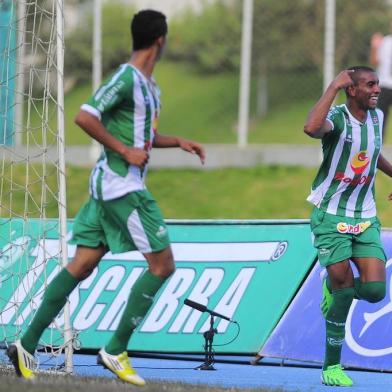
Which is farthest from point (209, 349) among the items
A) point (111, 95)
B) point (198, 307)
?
point (111, 95)

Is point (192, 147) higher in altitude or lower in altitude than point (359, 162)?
higher

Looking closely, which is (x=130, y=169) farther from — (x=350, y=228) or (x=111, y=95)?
Answer: (x=350, y=228)

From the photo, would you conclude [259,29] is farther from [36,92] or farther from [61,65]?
[61,65]

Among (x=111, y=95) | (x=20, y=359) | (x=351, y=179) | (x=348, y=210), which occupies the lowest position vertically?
(x=20, y=359)

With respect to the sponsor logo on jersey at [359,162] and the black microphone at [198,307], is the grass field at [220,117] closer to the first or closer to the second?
the black microphone at [198,307]

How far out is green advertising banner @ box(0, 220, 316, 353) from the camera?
27.9 feet

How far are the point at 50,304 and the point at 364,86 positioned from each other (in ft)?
8.15

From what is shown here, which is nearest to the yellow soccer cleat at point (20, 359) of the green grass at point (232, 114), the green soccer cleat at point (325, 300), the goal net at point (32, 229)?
the goal net at point (32, 229)

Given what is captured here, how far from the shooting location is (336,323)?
293 inches

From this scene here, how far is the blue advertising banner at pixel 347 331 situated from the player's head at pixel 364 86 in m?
1.36

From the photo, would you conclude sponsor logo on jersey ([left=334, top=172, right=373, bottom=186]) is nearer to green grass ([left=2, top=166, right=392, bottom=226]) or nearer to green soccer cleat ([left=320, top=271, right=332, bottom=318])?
green soccer cleat ([left=320, top=271, right=332, bottom=318])

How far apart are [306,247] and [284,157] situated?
6.81m

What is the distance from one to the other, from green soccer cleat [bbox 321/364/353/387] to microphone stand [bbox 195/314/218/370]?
36.5 inches

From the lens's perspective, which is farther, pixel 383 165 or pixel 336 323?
pixel 383 165
